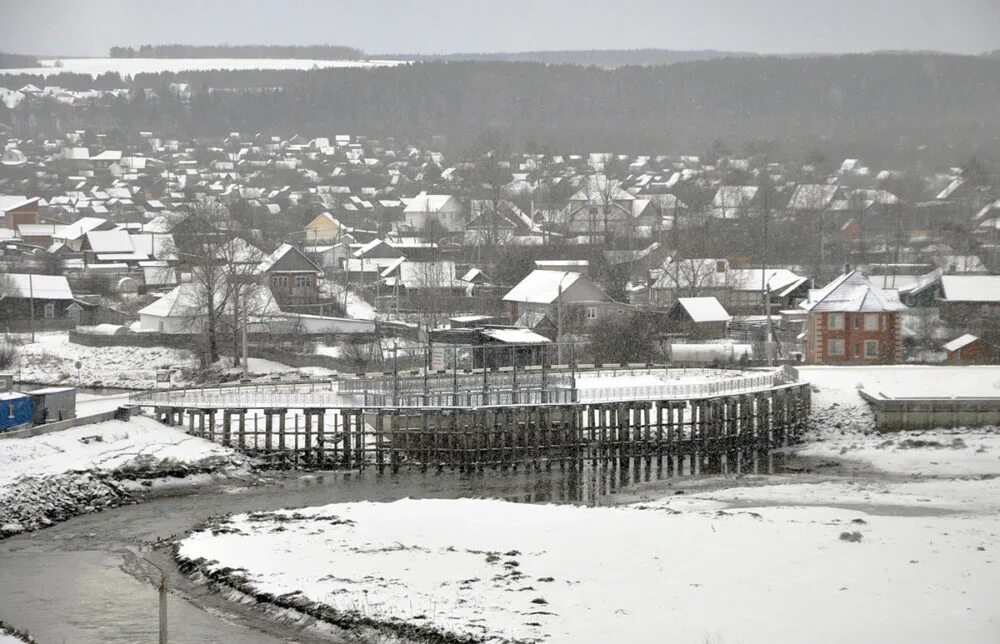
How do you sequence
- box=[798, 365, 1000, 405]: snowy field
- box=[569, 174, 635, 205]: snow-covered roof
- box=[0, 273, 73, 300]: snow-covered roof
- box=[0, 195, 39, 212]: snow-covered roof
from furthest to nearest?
box=[569, 174, 635, 205]: snow-covered roof < box=[0, 195, 39, 212]: snow-covered roof < box=[0, 273, 73, 300]: snow-covered roof < box=[798, 365, 1000, 405]: snowy field

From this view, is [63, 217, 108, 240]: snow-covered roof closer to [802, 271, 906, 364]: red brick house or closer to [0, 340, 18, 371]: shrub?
[0, 340, 18, 371]: shrub

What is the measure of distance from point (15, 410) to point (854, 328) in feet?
120

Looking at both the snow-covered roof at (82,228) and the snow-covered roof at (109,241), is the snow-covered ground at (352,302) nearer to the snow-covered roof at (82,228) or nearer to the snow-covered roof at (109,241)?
the snow-covered roof at (109,241)

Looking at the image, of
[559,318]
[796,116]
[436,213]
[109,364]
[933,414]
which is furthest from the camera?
[796,116]

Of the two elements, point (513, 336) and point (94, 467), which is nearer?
point (94, 467)

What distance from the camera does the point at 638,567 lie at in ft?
95.6

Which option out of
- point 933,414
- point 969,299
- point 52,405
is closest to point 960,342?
point 969,299

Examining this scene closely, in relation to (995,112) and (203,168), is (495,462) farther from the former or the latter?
(203,168)

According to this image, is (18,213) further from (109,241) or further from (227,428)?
(227,428)

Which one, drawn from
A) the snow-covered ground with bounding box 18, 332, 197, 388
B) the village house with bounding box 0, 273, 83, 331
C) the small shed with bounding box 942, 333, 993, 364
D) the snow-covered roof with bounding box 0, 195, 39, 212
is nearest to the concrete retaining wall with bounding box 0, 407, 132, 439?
the snow-covered ground with bounding box 18, 332, 197, 388

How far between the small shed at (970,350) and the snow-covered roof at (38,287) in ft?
151

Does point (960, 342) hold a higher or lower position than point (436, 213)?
lower

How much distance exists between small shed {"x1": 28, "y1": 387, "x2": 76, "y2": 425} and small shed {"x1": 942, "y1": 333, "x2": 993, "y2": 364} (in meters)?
38.9

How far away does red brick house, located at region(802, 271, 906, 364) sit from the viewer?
62.4 metres
